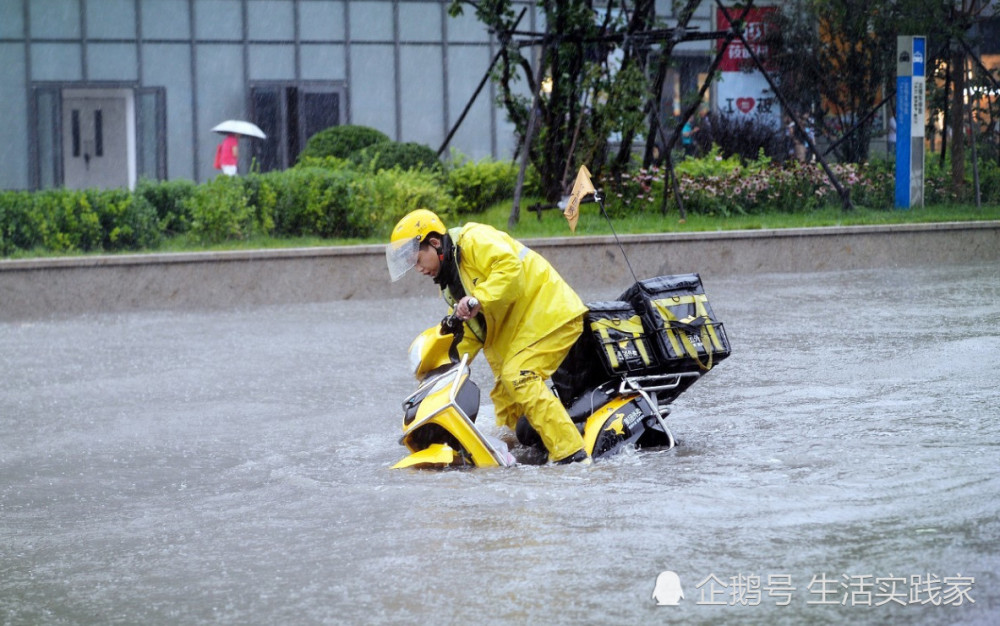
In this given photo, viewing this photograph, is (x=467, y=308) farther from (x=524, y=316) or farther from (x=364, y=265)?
(x=364, y=265)

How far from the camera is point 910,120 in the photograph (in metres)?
18.8

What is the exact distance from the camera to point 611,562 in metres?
4.95

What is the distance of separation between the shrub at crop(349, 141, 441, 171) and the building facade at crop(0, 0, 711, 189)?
221 inches

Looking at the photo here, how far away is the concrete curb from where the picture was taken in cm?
1342

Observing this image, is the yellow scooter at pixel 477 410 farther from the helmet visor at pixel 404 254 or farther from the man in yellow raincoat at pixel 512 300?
the helmet visor at pixel 404 254

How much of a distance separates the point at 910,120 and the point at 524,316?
1364 centimetres

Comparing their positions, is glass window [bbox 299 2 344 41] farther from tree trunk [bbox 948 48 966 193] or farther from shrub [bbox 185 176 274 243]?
tree trunk [bbox 948 48 966 193]

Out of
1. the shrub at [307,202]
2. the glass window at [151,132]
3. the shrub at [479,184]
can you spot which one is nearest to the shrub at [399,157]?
the shrub at [479,184]

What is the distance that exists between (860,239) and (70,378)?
953 centimetres

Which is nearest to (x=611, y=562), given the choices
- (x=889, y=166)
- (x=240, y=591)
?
(x=240, y=591)

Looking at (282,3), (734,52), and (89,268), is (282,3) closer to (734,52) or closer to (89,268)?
(734,52)

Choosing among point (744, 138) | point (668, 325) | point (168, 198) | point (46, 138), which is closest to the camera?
point (668, 325)

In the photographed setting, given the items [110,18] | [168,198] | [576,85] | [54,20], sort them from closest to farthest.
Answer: [168,198], [576,85], [54,20], [110,18]

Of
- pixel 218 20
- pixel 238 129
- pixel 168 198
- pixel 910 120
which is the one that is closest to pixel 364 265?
pixel 168 198
